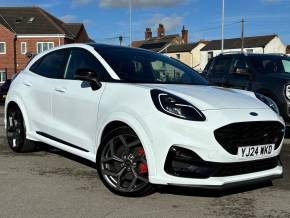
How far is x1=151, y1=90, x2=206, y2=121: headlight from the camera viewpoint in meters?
4.46

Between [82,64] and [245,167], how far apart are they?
2.50 meters

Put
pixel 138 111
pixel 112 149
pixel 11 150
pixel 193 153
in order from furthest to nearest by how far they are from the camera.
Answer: pixel 11 150 < pixel 112 149 < pixel 138 111 < pixel 193 153

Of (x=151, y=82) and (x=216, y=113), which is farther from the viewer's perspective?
(x=151, y=82)

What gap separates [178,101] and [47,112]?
2358 millimetres

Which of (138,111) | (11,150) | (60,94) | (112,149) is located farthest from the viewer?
(11,150)

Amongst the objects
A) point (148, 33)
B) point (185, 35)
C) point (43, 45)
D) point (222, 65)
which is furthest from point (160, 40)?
point (222, 65)

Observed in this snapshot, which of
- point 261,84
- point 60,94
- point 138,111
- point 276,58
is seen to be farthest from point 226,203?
point 276,58

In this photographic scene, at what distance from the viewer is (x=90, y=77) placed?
209 inches

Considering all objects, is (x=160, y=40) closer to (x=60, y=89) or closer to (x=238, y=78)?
(x=238, y=78)

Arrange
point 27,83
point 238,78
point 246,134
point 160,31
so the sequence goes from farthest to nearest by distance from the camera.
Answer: point 160,31 < point 238,78 < point 27,83 < point 246,134

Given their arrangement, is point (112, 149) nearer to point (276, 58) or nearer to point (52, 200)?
point (52, 200)

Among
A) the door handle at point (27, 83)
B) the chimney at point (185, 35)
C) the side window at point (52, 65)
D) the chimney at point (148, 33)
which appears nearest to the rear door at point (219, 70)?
the side window at point (52, 65)

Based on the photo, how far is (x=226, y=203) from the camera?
15.6ft

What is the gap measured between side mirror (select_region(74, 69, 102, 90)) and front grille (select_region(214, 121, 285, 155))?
64.4 inches
